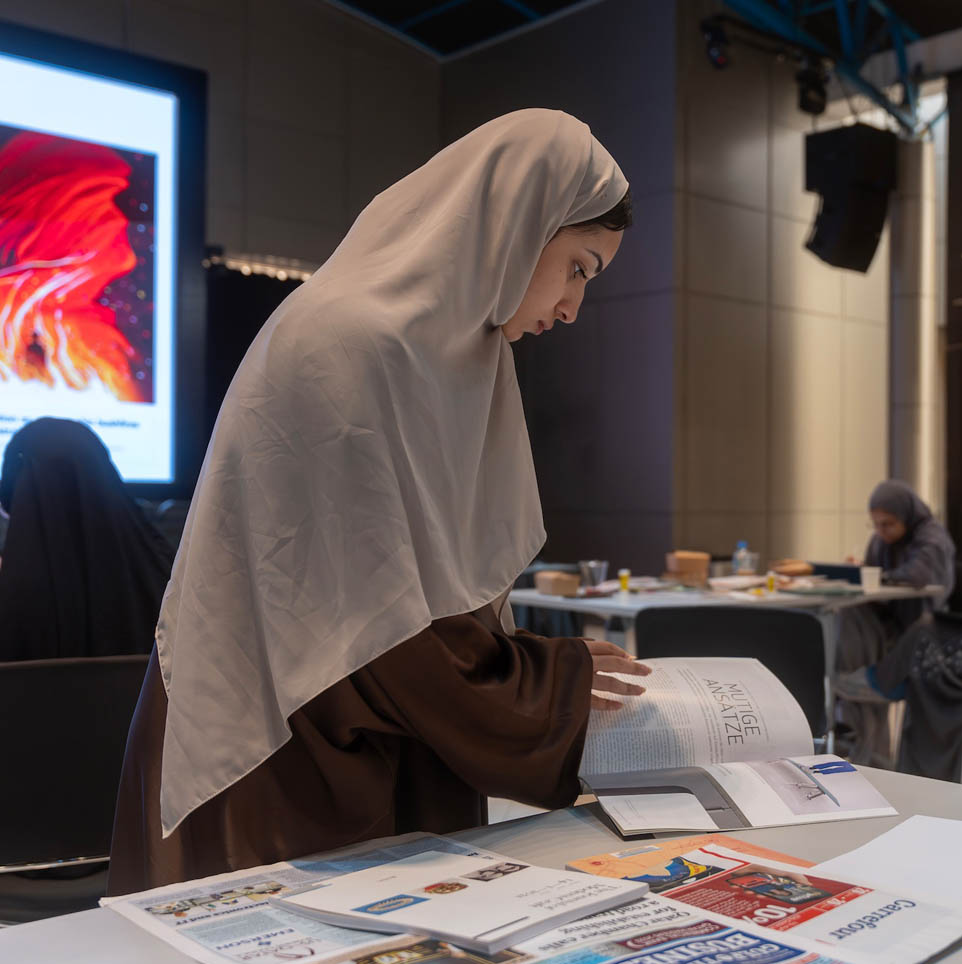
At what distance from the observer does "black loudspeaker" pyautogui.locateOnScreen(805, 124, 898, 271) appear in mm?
6035

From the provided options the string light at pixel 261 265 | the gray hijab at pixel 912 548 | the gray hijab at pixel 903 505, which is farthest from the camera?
the string light at pixel 261 265

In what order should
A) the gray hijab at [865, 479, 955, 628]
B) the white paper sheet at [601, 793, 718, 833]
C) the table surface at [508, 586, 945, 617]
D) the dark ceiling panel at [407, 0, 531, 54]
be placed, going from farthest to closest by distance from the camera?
the dark ceiling panel at [407, 0, 531, 54] → the gray hijab at [865, 479, 955, 628] → the table surface at [508, 586, 945, 617] → the white paper sheet at [601, 793, 718, 833]

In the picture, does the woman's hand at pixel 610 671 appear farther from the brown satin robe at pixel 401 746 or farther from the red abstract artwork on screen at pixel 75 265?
the red abstract artwork on screen at pixel 75 265

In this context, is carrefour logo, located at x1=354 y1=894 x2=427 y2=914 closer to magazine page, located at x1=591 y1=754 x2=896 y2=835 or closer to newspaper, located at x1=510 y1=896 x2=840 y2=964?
newspaper, located at x1=510 y1=896 x2=840 y2=964

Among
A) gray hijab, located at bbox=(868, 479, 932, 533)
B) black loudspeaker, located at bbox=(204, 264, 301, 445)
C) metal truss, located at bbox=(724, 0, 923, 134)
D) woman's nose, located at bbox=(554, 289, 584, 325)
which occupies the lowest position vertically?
gray hijab, located at bbox=(868, 479, 932, 533)

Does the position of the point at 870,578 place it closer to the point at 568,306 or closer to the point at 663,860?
the point at 568,306

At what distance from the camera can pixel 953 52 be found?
20.5ft

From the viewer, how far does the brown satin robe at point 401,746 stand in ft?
3.13

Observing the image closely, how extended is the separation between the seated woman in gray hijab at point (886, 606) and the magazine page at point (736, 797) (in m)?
2.66

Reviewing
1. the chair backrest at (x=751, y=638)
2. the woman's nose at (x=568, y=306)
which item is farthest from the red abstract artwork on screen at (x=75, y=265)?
the woman's nose at (x=568, y=306)

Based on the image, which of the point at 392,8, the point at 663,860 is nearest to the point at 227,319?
the point at 392,8

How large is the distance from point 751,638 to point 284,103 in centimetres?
449

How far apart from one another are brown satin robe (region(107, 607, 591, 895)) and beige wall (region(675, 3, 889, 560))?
16.0ft

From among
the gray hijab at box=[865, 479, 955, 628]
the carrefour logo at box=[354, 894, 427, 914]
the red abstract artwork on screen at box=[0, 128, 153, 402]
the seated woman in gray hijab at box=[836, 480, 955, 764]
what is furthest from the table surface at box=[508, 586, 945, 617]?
the carrefour logo at box=[354, 894, 427, 914]
